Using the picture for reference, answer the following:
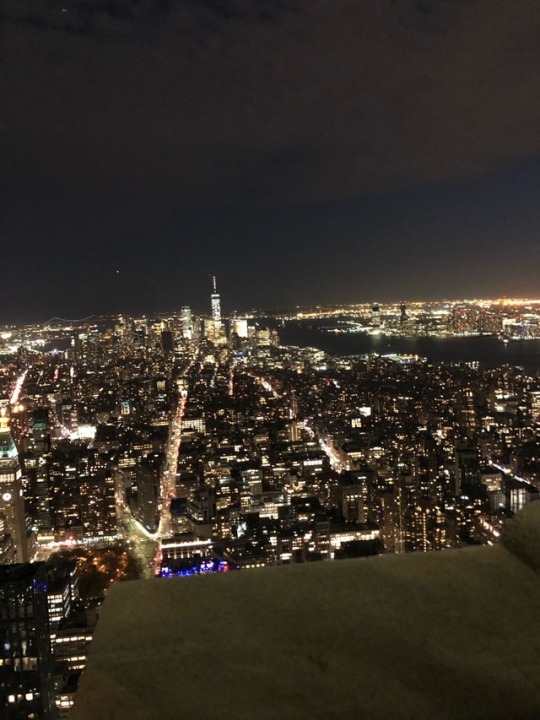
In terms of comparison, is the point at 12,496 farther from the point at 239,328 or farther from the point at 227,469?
the point at 239,328

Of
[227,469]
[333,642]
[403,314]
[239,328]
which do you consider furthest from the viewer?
[403,314]

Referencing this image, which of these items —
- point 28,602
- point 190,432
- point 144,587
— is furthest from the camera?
point 190,432

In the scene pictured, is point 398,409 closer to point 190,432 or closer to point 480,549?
point 190,432

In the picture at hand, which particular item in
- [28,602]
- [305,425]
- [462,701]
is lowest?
[305,425]

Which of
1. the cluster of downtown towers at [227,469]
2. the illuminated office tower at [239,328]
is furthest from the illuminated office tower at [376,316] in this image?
the cluster of downtown towers at [227,469]

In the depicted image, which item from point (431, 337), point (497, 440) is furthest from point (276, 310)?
point (497, 440)

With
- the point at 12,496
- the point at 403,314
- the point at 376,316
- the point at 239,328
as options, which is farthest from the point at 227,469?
the point at 376,316

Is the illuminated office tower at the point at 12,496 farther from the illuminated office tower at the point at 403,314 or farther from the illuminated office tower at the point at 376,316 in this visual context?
the illuminated office tower at the point at 376,316

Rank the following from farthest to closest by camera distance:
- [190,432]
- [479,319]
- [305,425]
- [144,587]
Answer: [479,319], [305,425], [190,432], [144,587]
